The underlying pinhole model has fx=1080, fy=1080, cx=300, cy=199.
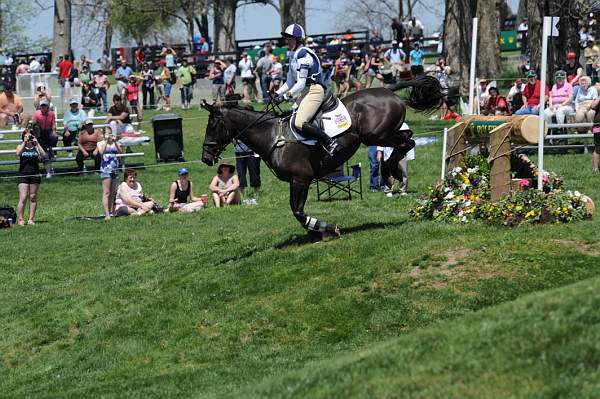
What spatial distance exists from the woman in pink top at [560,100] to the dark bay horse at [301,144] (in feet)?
39.4

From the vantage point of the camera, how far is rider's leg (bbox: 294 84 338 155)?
15336mm

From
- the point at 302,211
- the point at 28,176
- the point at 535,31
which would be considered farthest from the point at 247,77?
the point at 302,211

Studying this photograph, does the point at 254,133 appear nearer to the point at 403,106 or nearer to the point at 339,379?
the point at 403,106

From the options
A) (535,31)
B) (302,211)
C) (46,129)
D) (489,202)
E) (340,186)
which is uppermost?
(535,31)

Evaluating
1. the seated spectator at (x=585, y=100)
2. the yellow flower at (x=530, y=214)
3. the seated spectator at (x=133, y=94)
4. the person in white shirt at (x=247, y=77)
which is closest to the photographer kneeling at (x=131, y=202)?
the seated spectator at (x=585, y=100)

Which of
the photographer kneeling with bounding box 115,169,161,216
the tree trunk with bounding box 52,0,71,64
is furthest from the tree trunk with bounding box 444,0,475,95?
the tree trunk with bounding box 52,0,71,64

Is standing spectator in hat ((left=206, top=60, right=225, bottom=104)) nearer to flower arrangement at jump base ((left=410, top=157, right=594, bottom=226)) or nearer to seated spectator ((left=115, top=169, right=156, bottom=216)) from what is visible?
seated spectator ((left=115, top=169, right=156, bottom=216))

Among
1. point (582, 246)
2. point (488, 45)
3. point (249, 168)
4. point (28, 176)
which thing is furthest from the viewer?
point (488, 45)

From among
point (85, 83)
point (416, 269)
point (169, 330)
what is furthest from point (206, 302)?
point (85, 83)

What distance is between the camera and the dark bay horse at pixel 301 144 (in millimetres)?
15664

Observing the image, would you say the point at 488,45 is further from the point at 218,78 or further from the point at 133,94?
the point at 133,94

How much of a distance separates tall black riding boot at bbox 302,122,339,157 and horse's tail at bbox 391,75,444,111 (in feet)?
6.31

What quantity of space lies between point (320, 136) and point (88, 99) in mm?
24272

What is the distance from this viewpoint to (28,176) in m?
23.6
